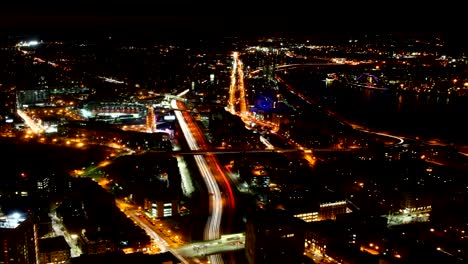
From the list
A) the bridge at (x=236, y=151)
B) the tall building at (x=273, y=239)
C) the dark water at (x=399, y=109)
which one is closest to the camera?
Answer: the tall building at (x=273, y=239)

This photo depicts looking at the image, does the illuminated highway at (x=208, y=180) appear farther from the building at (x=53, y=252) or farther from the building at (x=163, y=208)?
the building at (x=53, y=252)

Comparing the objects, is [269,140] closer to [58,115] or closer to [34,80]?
[58,115]

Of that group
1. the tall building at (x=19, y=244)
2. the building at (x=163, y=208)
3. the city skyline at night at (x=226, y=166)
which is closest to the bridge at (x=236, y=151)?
the city skyline at night at (x=226, y=166)

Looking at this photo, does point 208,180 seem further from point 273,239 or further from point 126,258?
point 126,258

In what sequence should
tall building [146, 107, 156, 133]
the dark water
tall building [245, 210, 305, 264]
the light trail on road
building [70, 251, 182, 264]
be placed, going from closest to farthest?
building [70, 251, 182, 264] → tall building [245, 210, 305, 264] → the light trail on road → tall building [146, 107, 156, 133] → the dark water

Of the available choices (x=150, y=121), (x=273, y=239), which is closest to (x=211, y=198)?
(x=273, y=239)

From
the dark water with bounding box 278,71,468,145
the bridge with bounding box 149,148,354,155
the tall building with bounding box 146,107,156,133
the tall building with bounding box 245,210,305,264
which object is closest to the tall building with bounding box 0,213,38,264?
the tall building with bounding box 245,210,305,264

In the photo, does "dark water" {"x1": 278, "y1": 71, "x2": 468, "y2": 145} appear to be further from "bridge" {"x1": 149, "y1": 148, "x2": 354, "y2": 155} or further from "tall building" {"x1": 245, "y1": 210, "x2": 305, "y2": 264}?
"tall building" {"x1": 245, "y1": 210, "x2": 305, "y2": 264}
